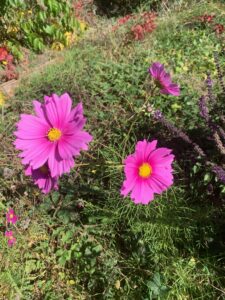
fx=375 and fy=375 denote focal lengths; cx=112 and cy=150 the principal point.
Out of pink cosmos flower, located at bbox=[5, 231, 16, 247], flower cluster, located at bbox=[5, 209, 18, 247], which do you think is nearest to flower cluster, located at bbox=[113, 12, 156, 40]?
flower cluster, located at bbox=[5, 209, 18, 247]

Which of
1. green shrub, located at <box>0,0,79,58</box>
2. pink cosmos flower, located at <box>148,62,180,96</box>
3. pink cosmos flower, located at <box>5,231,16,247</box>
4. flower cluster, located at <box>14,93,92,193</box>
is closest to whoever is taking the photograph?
flower cluster, located at <box>14,93,92,193</box>

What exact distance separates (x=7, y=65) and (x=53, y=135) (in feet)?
11.3

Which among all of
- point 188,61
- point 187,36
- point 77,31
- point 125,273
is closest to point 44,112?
point 125,273

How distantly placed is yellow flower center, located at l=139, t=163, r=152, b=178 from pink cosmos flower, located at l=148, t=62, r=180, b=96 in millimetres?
342

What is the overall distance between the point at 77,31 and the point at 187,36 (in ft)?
6.07

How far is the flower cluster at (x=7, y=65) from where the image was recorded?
433 centimetres

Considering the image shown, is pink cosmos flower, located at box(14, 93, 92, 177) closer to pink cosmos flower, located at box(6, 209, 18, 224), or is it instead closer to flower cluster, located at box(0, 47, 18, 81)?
pink cosmos flower, located at box(6, 209, 18, 224)

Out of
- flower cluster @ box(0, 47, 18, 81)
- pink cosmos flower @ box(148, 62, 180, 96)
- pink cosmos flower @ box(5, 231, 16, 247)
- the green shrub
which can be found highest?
the green shrub

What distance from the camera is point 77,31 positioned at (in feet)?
17.1

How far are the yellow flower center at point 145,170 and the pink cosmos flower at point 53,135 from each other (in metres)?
0.30

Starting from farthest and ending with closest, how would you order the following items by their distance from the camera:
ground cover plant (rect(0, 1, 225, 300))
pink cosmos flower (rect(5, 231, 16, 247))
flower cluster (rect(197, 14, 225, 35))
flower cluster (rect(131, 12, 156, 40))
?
flower cluster (rect(131, 12, 156, 40)) → flower cluster (rect(197, 14, 225, 35)) → pink cosmos flower (rect(5, 231, 16, 247)) → ground cover plant (rect(0, 1, 225, 300))

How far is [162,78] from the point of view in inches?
61.4

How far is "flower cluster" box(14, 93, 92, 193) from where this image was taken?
48.9 inches

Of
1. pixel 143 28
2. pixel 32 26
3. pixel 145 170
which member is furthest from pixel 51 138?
pixel 32 26
